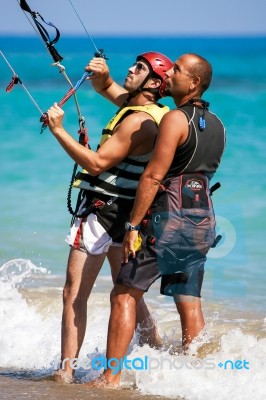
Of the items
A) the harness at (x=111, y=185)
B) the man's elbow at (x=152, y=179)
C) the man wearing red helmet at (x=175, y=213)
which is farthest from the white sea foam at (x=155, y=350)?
the man's elbow at (x=152, y=179)

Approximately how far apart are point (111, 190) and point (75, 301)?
24.9 inches

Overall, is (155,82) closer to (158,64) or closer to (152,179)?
(158,64)

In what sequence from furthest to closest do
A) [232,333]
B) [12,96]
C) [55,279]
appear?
[12,96]
[55,279]
[232,333]

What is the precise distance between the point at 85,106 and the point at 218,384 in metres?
17.8

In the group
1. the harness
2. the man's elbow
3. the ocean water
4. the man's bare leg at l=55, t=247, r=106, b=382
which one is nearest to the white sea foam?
the ocean water

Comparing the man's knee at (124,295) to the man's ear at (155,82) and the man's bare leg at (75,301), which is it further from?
the man's ear at (155,82)

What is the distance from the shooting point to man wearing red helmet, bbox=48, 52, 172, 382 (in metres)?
5.55

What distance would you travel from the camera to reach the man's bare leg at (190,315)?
224 inches

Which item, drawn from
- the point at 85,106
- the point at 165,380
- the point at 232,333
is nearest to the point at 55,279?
the point at 232,333

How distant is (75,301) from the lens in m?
5.73

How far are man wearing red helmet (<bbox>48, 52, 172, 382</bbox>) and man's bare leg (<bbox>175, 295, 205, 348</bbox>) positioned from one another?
1.54 feet

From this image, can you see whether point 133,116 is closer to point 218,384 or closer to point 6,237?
point 218,384

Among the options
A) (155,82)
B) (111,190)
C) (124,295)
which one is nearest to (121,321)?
(124,295)

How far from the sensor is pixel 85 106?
22938 mm
